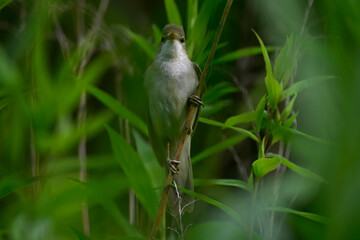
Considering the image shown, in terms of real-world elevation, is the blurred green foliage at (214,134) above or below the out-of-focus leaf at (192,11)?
below

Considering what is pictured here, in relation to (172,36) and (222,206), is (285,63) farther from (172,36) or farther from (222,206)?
(172,36)

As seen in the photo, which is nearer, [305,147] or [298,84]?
[305,147]

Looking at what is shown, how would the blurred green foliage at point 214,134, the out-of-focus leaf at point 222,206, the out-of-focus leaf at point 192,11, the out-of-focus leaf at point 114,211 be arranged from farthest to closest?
the out-of-focus leaf at point 192,11
the out-of-focus leaf at point 114,211
the out-of-focus leaf at point 222,206
the blurred green foliage at point 214,134

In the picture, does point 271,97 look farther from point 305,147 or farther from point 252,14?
point 252,14

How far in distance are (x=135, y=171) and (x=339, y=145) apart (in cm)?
59

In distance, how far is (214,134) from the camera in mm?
1426

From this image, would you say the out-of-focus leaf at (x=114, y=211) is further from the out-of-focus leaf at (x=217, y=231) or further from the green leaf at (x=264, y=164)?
the green leaf at (x=264, y=164)

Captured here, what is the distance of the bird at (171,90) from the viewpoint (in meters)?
1.10

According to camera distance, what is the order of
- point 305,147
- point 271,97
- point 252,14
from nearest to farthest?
point 305,147 → point 271,97 → point 252,14

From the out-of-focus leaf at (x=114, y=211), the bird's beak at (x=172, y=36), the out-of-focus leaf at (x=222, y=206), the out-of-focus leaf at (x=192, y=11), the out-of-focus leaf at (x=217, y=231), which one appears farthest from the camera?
the bird's beak at (x=172, y=36)

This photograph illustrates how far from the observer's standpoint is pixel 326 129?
0.79 ft

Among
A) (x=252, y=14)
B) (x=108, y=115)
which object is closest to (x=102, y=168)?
(x=108, y=115)

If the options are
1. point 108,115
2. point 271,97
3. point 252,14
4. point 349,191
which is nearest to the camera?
point 349,191

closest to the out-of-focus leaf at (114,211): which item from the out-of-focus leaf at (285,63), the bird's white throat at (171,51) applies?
the out-of-focus leaf at (285,63)
